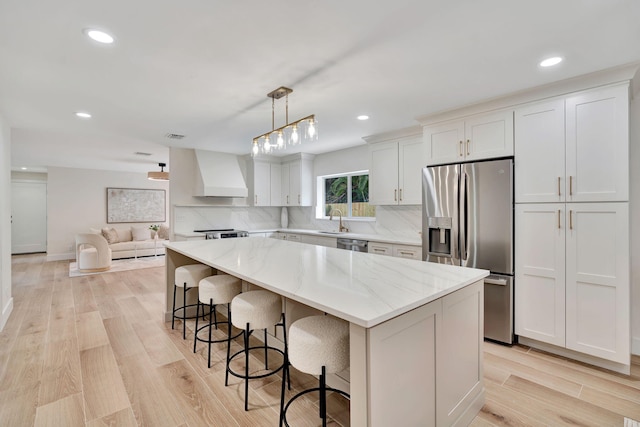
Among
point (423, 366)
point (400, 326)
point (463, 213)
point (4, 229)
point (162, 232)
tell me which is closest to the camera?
point (400, 326)

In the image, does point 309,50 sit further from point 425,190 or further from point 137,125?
point 137,125

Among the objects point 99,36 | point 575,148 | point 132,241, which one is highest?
point 99,36

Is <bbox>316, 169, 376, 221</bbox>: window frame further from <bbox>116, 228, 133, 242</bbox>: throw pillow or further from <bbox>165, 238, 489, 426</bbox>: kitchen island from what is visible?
<bbox>116, 228, 133, 242</bbox>: throw pillow

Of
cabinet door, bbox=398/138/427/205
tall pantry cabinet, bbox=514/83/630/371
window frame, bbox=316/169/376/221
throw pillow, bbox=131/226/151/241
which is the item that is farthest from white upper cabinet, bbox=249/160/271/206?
tall pantry cabinet, bbox=514/83/630/371

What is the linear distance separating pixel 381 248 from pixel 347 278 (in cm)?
234

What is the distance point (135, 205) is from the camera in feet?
28.5

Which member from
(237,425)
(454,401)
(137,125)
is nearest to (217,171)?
(137,125)

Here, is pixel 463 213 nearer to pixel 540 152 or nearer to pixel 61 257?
pixel 540 152

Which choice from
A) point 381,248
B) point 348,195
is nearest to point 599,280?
point 381,248

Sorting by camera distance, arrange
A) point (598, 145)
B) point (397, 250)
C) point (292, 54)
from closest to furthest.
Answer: point (292, 54)
point (598, 145)
point (397, 250)

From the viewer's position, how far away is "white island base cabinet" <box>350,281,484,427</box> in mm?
1192

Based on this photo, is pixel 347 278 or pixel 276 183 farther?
pixel 276 183

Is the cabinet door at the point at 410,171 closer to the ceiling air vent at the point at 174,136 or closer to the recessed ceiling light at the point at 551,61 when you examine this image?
the recessed ceiling light at the point at 551,61

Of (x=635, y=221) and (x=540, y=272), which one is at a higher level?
(x=635, y=221)
